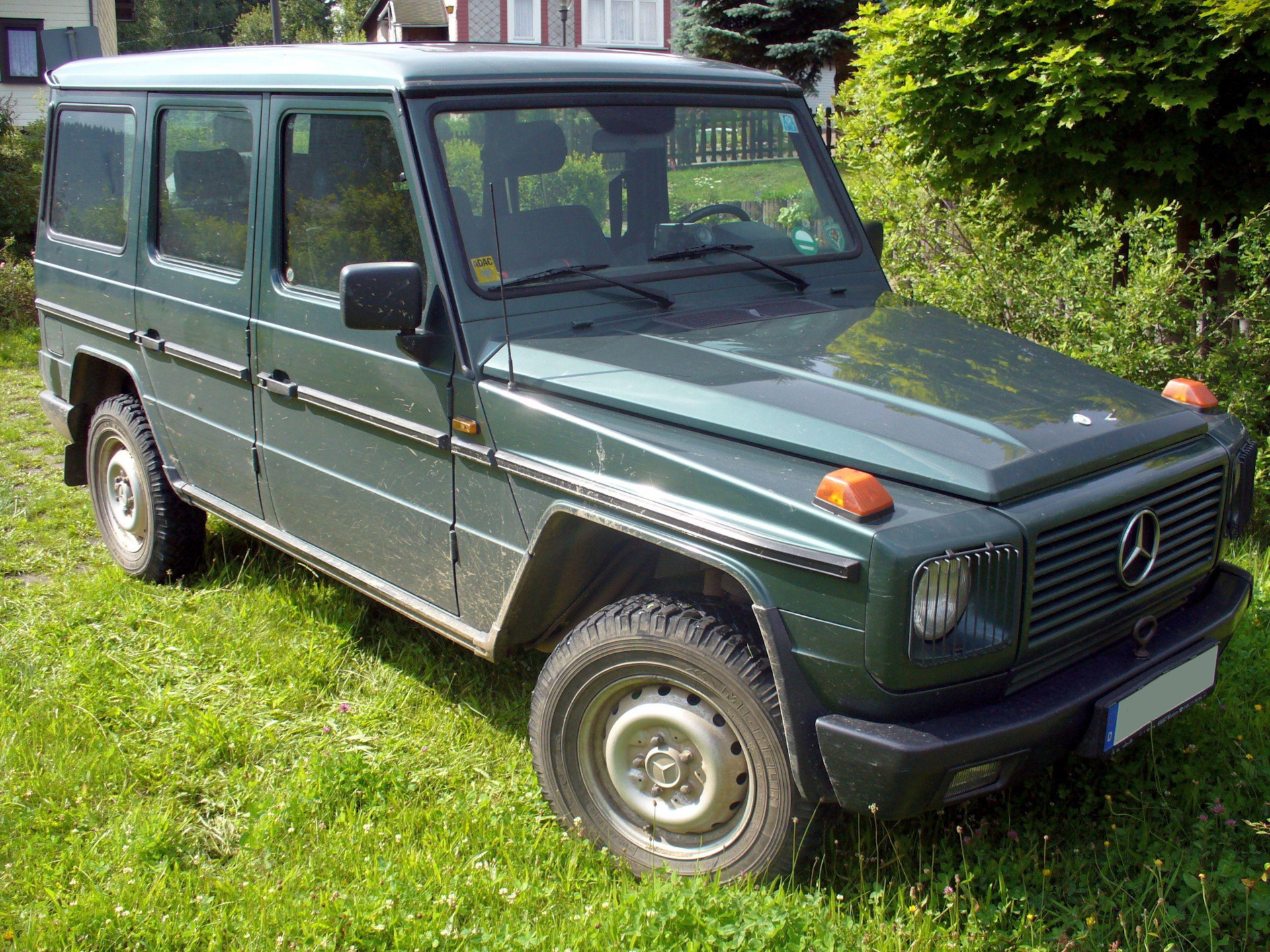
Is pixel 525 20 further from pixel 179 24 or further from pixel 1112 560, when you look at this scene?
pixel 179 24

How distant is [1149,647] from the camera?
107 inches

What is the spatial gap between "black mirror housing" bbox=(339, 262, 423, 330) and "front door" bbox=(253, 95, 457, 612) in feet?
0.51

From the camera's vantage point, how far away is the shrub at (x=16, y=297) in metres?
10.6

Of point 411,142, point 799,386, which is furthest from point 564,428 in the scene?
point 411,142

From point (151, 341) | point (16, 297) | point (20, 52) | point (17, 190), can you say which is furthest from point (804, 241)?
Answer: point (20, 52)

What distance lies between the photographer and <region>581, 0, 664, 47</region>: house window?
25.5 metres

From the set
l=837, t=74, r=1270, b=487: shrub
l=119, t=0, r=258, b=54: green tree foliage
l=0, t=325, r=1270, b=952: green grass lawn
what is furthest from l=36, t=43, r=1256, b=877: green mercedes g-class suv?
l=119, t=0, r=258, b=54: green tree foliage

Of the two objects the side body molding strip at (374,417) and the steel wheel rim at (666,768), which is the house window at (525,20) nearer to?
the side body molding strip at (374,417)

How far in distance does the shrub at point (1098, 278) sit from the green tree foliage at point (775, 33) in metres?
12.6

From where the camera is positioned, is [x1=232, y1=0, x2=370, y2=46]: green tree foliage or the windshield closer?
the windshield

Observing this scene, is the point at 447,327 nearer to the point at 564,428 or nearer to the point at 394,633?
the point at 564,428

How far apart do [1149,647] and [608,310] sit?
1.68 m

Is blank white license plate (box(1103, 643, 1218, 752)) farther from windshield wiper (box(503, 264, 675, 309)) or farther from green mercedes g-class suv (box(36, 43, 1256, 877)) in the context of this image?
windshield wiper (box(503, 264, 675, 309))

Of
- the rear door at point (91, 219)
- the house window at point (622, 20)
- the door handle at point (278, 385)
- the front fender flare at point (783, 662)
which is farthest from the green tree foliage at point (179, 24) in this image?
the front fender flare at point (783, 662)
